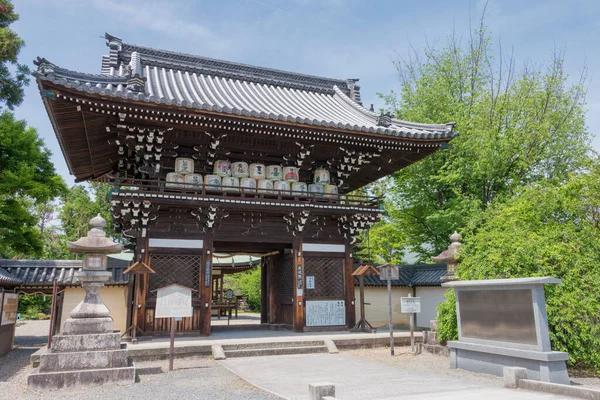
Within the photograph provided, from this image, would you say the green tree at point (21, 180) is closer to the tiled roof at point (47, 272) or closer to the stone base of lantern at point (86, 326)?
the tiled roof at point (47, 272)

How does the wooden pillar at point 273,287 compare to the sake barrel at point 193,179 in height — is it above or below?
below

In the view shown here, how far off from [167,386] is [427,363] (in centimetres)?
549

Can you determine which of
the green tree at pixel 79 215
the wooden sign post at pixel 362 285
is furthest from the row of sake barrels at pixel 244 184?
the green tree at pixel 79 215

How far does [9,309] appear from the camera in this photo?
11.7m

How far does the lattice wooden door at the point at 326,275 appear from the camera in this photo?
12.9 metres

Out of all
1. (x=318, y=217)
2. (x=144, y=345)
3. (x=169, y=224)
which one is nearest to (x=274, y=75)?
(x=318, y=217)

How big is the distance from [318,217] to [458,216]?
6866 millimetres

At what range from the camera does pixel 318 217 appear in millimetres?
13078

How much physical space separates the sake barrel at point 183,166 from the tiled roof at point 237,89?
166cm

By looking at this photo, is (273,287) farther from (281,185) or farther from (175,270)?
(175,270)

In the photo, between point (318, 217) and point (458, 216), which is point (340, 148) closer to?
point (318, 217)

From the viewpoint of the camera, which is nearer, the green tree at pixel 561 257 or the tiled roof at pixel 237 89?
the green tree at pixel 561 257

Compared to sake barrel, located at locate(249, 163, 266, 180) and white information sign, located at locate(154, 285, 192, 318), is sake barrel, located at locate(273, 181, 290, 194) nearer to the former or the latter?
sake barrel, located at locate(249, 163, 266, 180)

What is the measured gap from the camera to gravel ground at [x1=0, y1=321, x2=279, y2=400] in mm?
6379
